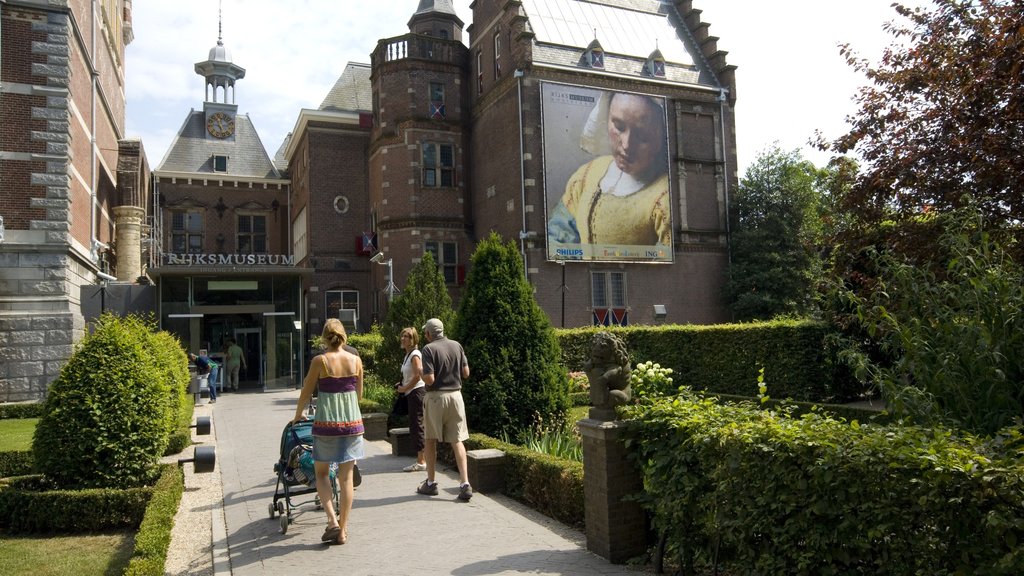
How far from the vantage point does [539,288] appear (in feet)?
93.2

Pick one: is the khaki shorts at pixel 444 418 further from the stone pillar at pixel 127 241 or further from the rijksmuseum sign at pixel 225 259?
the stone pillar at pixel 127 241

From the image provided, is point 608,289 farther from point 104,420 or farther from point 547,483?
point 104,420

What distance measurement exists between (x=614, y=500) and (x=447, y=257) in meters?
27.0

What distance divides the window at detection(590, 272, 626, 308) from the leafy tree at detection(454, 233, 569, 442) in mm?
18463

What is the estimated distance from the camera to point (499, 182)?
1199 inches

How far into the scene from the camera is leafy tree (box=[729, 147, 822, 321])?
1211 inches

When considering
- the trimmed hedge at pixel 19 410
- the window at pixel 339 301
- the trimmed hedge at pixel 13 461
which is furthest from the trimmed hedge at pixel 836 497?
the window at pixel 339 301

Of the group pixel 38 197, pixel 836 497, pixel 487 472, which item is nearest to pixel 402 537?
pixel 487 472

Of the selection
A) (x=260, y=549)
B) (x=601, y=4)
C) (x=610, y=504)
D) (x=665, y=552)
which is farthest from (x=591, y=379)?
(x=601, y=4)

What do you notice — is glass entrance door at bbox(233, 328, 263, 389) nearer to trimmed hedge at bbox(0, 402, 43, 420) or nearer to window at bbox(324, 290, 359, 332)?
window at bbox(324, 290, 359, 332)

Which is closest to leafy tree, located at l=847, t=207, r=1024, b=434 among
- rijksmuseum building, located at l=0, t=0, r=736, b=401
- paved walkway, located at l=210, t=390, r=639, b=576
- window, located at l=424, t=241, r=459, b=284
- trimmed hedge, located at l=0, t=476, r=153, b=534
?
paved walkway, located at l=210, t=390, r=639, b=576

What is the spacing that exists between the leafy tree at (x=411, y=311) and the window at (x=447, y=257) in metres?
12.9

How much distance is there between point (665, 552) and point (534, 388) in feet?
18.2

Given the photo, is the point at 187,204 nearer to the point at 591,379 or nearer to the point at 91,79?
the point at 91,79
